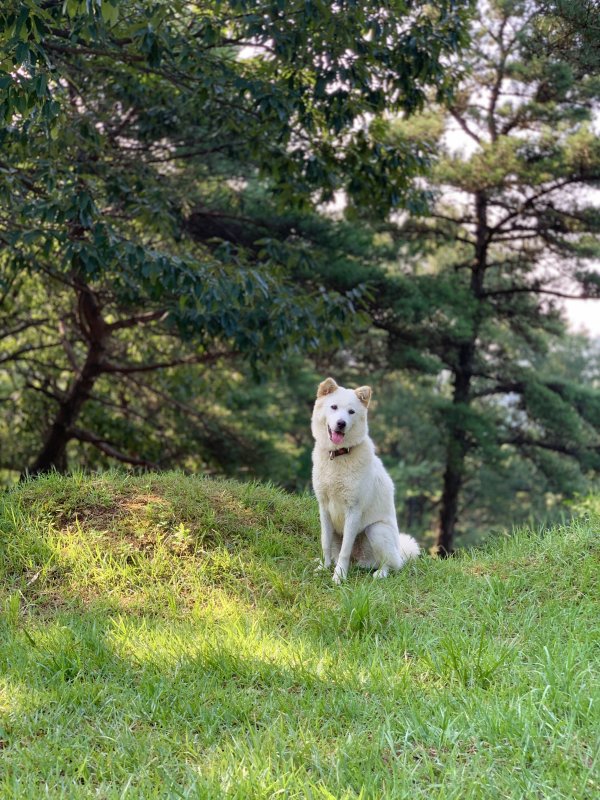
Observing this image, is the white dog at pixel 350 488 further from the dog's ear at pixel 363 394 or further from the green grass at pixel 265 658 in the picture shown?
the green grass at pixel 265 658

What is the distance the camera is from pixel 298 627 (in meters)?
4.40

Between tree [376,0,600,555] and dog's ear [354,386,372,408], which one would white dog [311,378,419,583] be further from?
tree [376,0,600,555]

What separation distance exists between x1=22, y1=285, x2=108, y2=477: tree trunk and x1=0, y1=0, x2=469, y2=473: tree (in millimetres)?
756

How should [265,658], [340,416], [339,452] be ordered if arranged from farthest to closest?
[339,452], [340,416], [265,658]

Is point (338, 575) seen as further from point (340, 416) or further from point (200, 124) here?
point (200, 124)

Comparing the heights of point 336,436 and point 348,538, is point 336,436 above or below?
above

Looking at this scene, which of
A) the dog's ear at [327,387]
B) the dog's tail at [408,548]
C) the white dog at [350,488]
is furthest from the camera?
the dog's tail at [408,548]

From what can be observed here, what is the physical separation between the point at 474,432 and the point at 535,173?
4657mm

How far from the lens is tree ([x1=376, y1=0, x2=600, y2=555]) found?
13.7m

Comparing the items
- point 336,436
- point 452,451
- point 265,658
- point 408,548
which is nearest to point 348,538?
point 336,436

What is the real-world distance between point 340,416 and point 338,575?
40.4 inches

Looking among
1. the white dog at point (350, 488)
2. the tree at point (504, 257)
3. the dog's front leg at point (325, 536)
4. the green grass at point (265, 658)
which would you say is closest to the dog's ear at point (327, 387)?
the white dog at point (350, 488)

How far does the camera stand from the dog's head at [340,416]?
5.09 meters

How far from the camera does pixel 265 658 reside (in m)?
3.96
